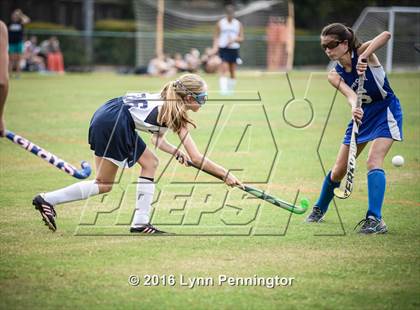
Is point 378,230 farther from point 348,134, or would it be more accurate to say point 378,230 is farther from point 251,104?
point 251,104

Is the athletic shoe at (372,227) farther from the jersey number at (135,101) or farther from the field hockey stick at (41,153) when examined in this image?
the field hockey stick at (41,153)

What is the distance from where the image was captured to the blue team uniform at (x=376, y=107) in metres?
6.62

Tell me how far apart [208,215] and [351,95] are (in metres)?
1.94

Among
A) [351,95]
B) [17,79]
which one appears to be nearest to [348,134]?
[351,95]

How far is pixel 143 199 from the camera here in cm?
647

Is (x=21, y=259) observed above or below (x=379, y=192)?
below

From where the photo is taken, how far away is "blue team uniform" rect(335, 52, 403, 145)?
21.7 ft

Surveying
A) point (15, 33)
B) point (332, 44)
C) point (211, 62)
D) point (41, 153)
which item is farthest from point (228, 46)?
point (41, 153)

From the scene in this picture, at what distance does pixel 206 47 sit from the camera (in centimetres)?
3259

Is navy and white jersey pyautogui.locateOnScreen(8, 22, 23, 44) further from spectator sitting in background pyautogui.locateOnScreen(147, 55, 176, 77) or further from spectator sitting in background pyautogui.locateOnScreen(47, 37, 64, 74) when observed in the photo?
spectator sitting in background pyautogui.locateOnScreen(147, 55, 176, 77)

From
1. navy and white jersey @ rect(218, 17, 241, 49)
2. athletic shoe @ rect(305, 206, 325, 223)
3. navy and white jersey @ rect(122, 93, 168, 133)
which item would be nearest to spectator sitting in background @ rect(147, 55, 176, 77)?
navy and white jersey @ rect(218, 17, 241, 49)

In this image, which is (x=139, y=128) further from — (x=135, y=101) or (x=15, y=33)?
(x=15, y=33)

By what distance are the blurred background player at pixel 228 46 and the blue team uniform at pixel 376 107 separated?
12.9m

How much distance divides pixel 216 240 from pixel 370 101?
1.96m
